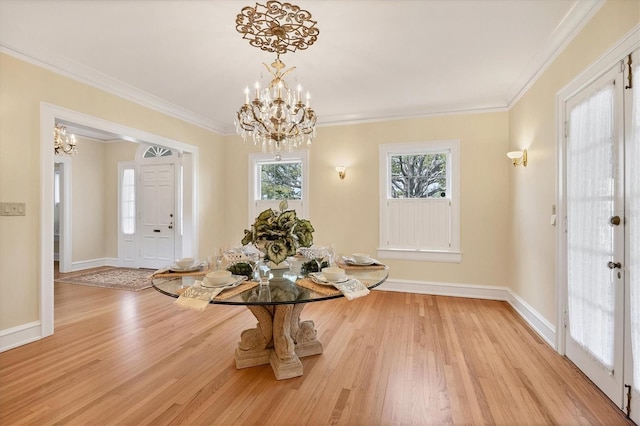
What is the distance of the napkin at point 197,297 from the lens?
162 cm

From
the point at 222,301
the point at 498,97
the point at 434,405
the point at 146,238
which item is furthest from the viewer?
the point at 146,238

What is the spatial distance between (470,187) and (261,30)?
3.44 m

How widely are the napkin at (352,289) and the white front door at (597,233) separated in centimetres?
161

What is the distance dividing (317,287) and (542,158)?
274cm

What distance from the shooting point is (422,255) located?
4520 millimetres

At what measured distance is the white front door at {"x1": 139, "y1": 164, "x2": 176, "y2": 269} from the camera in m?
5.97

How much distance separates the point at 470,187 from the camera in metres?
4.33

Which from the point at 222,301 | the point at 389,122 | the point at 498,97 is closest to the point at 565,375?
the point at 222,301

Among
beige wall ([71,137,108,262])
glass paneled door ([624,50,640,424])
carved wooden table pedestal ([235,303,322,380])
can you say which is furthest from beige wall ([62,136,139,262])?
glass paneled door ([624,50,640,424])

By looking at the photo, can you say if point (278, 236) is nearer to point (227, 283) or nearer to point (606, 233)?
point (227, 283)

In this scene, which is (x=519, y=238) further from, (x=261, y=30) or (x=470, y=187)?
(x=261, y=30)

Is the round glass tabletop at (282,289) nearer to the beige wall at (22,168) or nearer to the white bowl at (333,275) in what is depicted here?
the white bowl at (333,275)

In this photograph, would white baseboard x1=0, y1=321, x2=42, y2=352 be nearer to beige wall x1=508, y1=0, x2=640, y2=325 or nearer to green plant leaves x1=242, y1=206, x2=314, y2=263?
green plant leaves x1=242, y1=206, x2=314, y2=263

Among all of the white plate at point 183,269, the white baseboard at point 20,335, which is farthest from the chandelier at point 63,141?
the white plate at point 183,269
